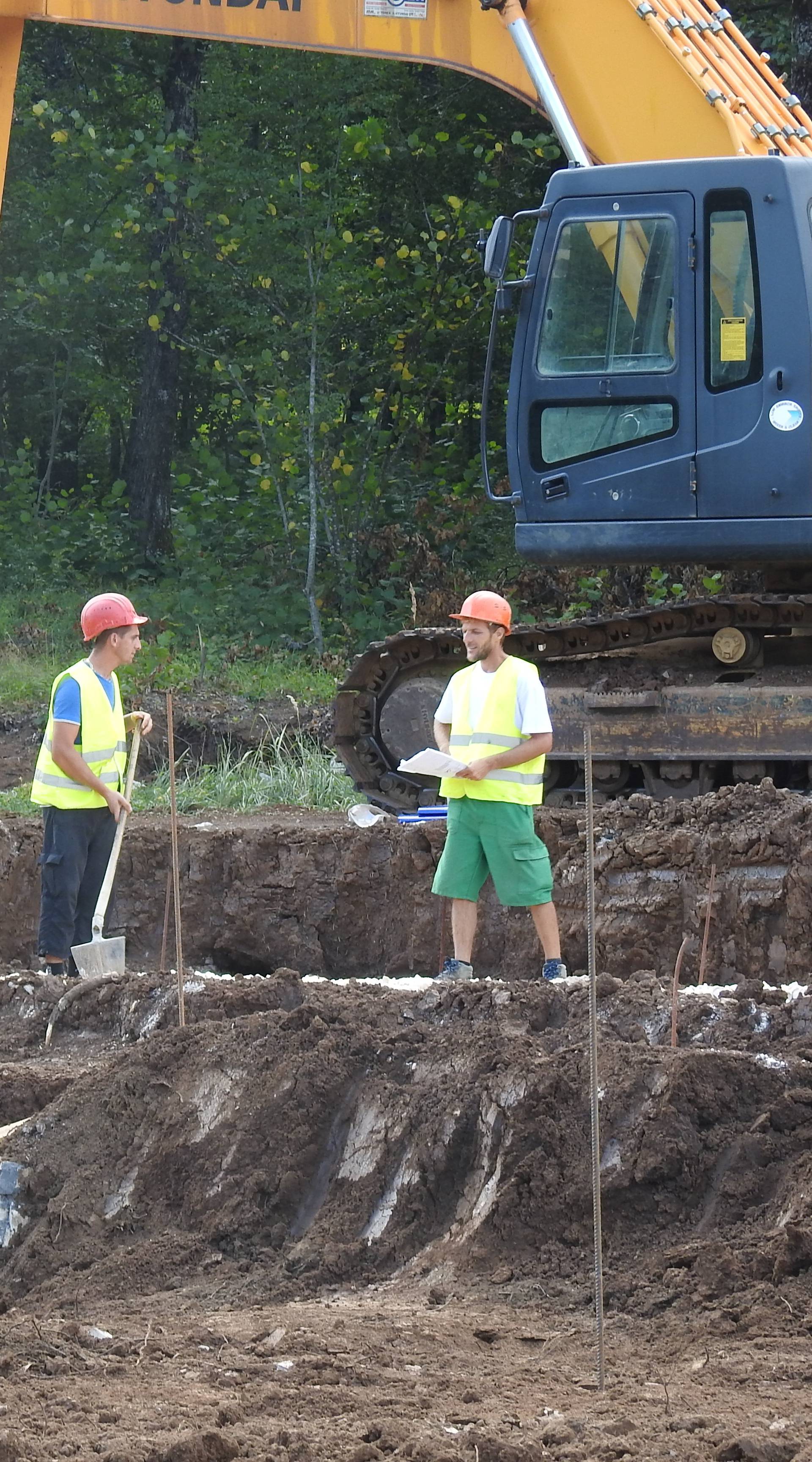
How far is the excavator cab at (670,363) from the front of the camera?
8359 mm

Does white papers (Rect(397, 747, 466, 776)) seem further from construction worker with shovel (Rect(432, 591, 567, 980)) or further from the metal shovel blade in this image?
the metal shovel blade

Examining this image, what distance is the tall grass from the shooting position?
11.1m

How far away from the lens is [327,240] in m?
14.5

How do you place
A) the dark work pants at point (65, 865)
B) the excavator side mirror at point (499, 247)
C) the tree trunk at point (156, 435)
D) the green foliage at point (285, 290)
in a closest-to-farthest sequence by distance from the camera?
the dark work pants at point (65, 865), the excavator side mirror at point (499, 247), the green foliage at point (285, 290), the tree trunk at point (156, 435)

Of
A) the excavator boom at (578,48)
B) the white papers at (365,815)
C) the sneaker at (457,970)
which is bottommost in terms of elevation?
the sneaker at (457,970)

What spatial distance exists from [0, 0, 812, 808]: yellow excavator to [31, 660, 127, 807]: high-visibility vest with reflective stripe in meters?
2.60

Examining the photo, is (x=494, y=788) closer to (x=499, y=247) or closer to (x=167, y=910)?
(x=167, y=910)

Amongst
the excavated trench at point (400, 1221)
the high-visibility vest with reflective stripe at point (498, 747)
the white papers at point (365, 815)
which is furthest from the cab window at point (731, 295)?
the excavated trench at point (400, 1221)

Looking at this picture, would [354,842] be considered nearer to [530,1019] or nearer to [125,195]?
[530,1019]

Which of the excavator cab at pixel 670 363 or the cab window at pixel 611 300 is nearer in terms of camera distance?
the excavator cab at pixel 670 363

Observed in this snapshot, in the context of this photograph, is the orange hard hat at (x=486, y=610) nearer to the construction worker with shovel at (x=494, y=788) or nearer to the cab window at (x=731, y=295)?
the construction worker with shovel at (x=494, y=788)

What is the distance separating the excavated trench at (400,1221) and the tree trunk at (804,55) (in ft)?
29.1

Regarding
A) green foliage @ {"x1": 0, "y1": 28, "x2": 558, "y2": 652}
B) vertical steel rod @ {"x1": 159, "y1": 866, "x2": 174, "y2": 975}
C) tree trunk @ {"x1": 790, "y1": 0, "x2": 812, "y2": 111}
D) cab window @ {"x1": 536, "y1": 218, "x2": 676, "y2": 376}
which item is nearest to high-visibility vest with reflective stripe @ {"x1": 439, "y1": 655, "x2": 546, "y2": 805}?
vertical steel rod @ {"x1": 159, "y1": 866, "x2": 174, "y2": 975}

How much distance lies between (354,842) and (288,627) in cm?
589
